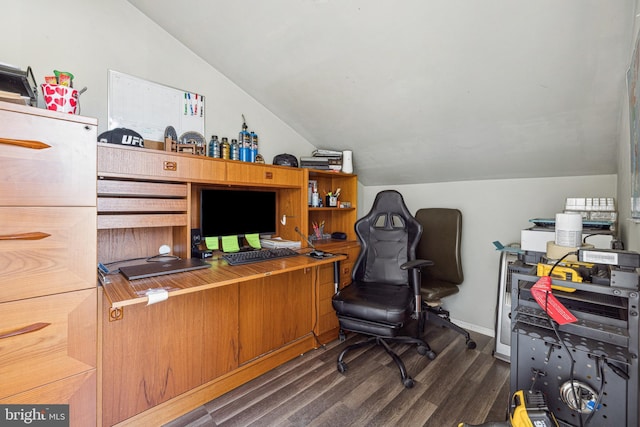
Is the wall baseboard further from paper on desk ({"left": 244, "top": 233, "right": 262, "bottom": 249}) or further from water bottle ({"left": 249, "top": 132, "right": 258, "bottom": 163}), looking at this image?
water bottle ({"left": 249, "top": 132, "right": 258, "bottom": 163})

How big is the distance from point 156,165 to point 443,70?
5.92 ft

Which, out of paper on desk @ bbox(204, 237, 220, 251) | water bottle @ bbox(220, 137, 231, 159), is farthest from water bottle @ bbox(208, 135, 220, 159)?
paper on desk @ bbox(204, 237, 220, 251)

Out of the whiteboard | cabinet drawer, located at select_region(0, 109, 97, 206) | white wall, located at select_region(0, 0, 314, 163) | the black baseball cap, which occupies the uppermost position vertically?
white wall, located at select_region(0, 0, 314, 163)

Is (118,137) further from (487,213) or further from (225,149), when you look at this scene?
(487,213)

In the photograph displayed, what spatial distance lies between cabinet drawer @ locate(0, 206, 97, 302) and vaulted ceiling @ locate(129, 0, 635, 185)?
1.49 m

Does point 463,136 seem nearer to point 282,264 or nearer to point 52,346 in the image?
point 282,264

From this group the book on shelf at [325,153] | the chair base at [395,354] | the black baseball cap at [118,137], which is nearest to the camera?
the black baseball cap at [118,137]

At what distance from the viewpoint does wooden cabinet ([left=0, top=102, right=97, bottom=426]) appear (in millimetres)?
1072

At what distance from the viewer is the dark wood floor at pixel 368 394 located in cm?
→ 156

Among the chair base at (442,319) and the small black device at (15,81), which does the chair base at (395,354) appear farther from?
the small black device at (15,81)

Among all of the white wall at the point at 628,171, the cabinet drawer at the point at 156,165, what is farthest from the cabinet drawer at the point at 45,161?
the white wall at the point at 628,171

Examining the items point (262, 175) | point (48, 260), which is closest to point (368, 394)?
point (262, 175)

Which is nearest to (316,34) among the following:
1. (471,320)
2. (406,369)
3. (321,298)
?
(321,298)

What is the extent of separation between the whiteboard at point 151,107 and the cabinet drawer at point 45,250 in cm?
92
